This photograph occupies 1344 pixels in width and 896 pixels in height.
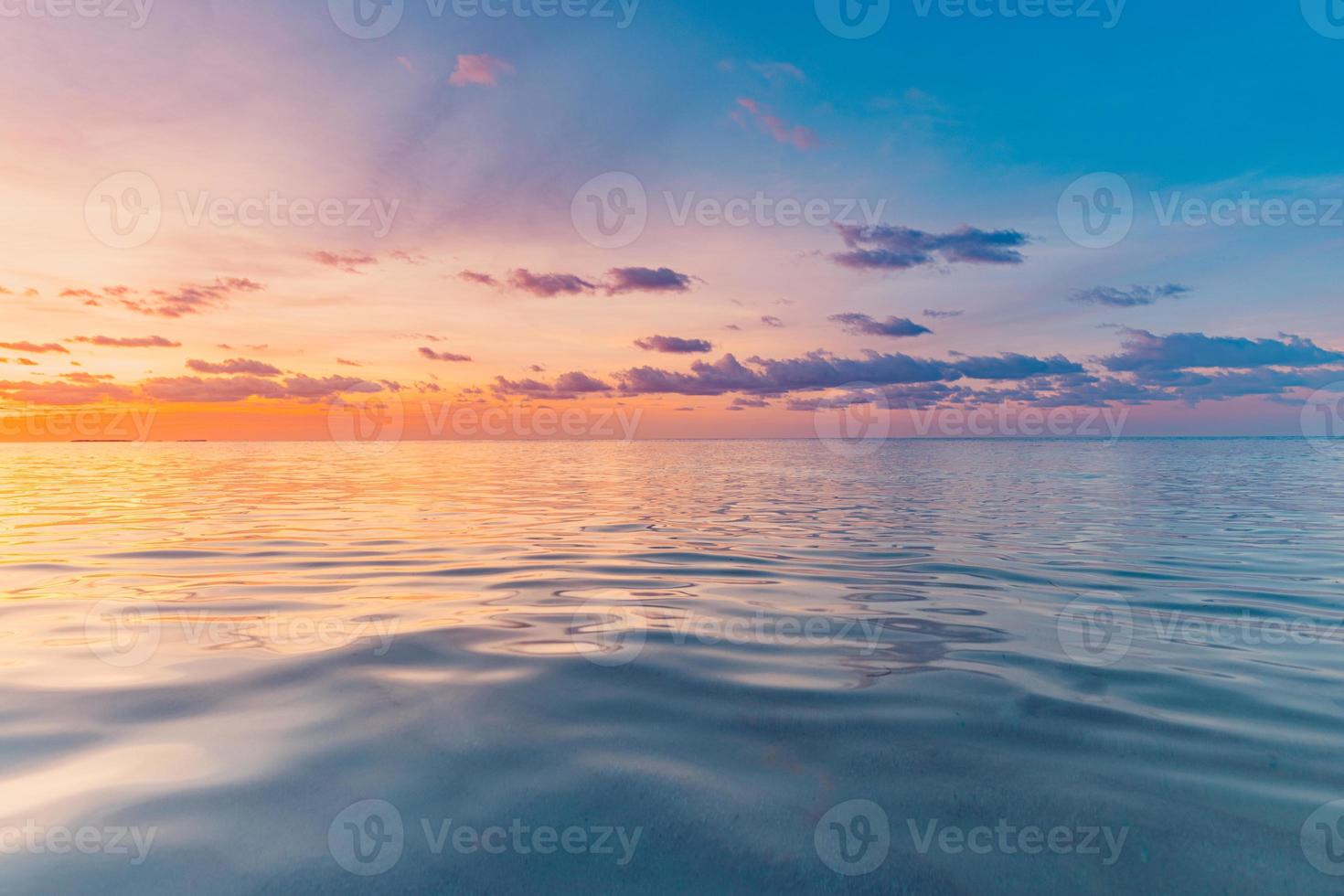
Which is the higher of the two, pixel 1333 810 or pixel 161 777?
pixel 1333 810

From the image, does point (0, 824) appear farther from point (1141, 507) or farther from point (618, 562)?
point (1141, 507)

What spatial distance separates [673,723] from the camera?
5199 millimetres

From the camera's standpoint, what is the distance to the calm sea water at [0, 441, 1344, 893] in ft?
11.4

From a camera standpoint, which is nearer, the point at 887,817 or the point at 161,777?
the point at 887,817

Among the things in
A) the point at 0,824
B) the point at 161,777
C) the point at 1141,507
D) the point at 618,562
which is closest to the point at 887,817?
the point at 161,777

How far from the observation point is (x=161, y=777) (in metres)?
4.34

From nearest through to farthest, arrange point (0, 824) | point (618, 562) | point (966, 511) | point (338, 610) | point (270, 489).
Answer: point (0, 824) < point (338, 610) < point (618, 562) < point (966, 511) < point (270, 489)

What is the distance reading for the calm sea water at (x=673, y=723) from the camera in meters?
3.46

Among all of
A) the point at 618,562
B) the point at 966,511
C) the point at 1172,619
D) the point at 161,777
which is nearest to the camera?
the point at 161,777

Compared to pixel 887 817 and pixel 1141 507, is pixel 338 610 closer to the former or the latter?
pixel 887 817

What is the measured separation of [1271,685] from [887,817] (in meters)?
4.43

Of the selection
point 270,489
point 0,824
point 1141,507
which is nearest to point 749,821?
point 0,824

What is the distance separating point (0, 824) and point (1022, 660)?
24.1 feet

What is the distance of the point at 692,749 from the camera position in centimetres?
473
